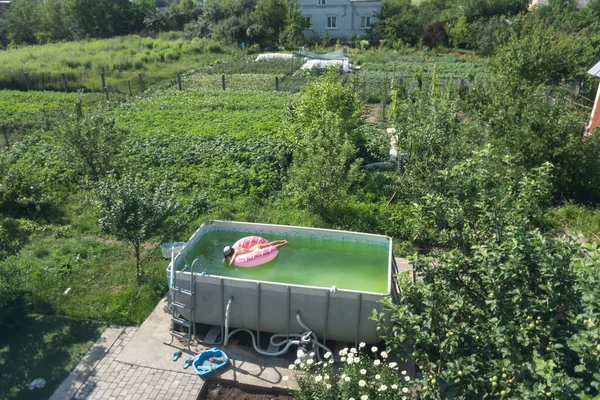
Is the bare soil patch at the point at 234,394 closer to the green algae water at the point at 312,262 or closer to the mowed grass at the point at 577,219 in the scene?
the green algae water at the point at 312,262

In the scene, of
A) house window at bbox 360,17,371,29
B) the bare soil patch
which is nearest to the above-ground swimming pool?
the bare soil patch

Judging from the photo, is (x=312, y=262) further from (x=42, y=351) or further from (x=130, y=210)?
(x=42, y=351)

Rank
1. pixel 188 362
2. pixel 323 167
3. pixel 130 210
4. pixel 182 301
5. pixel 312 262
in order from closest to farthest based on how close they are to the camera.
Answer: pixel 188 362
pixel 182 301
pixel 130 210
pixel 312 262
pixel 323 167

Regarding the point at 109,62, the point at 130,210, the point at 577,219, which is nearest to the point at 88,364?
the point at 130,210

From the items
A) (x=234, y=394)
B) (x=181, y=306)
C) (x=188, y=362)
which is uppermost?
(x=181, y=306)

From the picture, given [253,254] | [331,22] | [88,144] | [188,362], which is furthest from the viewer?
[331,22]

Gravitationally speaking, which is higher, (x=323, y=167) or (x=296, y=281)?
(x=323, y=167)

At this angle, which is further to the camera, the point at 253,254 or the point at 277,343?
the point at 253,254
